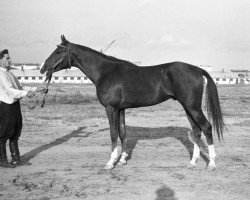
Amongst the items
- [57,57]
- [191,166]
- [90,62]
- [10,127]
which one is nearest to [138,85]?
[90,62]

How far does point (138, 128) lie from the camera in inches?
468

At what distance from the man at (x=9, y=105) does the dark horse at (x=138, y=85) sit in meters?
0.94

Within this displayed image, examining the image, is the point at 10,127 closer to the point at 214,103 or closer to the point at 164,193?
the point at 164,193

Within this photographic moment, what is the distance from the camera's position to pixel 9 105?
21.2 ft

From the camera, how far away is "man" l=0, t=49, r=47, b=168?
631 cm

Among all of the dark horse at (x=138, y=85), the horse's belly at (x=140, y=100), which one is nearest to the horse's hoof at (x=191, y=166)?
the dark horse at (x=138, y=85)

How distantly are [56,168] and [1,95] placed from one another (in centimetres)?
187

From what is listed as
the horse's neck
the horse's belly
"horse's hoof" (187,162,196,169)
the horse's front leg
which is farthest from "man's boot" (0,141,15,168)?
"horse's hoof" (187,162,196,169)

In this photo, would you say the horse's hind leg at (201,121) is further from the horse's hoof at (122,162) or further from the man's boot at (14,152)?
the man's boot at (14,152)

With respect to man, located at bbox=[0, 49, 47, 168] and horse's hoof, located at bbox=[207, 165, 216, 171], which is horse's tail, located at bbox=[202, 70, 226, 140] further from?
man, located at bbox=[0, 49, 47, 168]

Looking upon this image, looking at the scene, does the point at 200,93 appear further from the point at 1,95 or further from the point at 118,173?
the point at 1,95

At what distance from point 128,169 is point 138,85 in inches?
70.7

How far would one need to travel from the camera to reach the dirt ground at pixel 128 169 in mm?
5199

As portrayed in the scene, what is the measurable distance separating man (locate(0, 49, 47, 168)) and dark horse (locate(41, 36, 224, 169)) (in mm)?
939
